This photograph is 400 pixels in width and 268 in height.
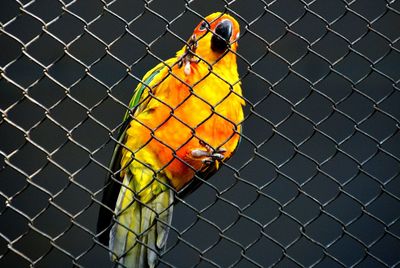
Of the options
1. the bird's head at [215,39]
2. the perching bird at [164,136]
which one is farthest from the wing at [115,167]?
the bird's head at [215,39]

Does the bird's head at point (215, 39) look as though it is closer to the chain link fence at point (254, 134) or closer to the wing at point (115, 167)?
the wing at point (115, 167)

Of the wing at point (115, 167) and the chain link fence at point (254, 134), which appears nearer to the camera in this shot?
the wing at point (115, 167)

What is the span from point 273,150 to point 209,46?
3.88 ft

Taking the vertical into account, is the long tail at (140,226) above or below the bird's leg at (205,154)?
below

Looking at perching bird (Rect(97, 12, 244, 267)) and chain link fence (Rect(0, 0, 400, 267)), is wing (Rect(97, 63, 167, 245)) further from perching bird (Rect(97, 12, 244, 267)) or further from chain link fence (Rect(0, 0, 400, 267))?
chain link fence (Rect(0, 0, 400, 267))

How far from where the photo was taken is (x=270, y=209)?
393 cm

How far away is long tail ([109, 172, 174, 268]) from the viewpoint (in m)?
2.56

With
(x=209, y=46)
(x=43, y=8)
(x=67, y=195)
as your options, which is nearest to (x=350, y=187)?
(x=209, y=46)

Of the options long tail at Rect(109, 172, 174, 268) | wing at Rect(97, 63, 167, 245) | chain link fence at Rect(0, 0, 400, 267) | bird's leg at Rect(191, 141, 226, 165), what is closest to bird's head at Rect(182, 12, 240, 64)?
wing at Rect(97, 63, 167, 245)

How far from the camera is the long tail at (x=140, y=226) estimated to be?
8.40 feet

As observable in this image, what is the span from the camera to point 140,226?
2688 mm

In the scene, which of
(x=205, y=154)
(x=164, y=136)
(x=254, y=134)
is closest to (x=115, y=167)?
(x=164, y=136)

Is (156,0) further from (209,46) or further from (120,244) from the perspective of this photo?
(120,244)

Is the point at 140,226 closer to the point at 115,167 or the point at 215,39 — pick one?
the point at 115,167
